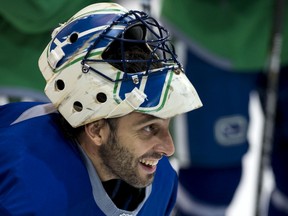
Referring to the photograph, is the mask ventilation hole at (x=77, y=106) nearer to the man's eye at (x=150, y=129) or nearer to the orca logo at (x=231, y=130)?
the man's eye at (x=150, y=129)

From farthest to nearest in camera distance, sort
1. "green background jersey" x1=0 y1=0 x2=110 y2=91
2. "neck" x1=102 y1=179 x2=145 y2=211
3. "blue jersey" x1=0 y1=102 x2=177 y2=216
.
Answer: "green background jersey" x1=0 y1=0 x2=110 y2=91 → "neck" x1=102 y1=179 x2=145 y2=211 → "blue jersey" x1=0 y1=102 x2=177 y2=216

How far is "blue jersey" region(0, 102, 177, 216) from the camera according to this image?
1.13 metres

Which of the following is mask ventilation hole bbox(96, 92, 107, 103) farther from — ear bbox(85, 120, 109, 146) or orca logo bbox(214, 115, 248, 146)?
orca logo bbox(214, 115, 248, 146)

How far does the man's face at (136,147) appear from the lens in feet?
3.94

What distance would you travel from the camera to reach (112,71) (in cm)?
116

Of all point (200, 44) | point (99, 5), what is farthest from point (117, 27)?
point (200, 44)

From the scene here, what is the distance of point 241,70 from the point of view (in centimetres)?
198

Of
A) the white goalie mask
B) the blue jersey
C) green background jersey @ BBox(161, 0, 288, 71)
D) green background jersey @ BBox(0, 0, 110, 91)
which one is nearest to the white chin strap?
the white goalie mask

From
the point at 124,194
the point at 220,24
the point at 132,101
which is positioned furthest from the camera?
the point at 220,24

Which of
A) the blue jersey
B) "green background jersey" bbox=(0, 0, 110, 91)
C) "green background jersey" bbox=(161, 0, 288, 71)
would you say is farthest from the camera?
"green background jersey" bbox=(161, 0, 288, 71)

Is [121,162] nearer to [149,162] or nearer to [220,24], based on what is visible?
[149,162]

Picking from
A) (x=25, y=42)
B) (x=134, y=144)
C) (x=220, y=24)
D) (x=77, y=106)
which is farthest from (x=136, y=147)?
(x=220, y=24)

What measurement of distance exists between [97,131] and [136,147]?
7 centimetres

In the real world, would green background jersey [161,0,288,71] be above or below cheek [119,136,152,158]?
below
